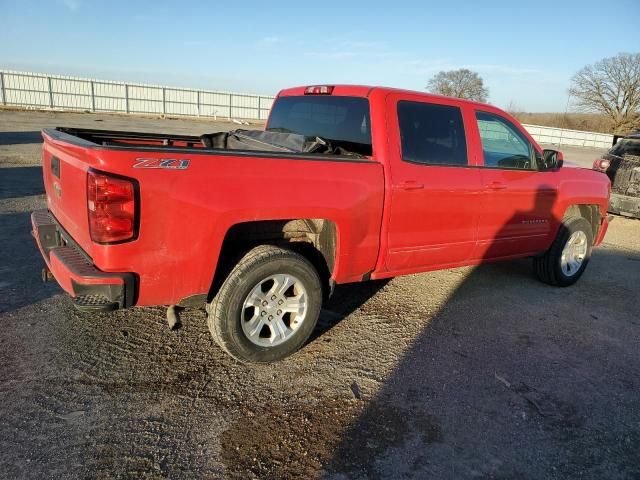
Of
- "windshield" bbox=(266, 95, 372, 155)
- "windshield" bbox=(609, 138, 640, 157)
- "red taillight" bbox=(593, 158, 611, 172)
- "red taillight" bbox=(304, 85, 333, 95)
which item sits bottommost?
"red taillight" bbox=(593, 158, 611, 172)

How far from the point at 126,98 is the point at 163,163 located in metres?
37.3

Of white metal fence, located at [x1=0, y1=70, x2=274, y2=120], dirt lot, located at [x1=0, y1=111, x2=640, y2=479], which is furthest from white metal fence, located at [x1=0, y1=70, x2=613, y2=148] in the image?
dirt lot, located at [x1=0, y1=111, x2=640, y2=479]

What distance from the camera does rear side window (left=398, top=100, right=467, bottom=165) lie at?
12.7 feet

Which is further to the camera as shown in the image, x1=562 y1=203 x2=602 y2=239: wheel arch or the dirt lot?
x1=562 y1=203 x2=602 y2=239: wheel arch

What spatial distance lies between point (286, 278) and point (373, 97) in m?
1.60

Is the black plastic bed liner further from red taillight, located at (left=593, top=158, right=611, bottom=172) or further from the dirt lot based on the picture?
red taillight, located at (left=593, top=158, right=611, bottom=172)

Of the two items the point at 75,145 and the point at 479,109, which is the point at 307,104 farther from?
the point at 75,145

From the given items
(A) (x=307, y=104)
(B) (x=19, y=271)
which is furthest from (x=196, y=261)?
(B) (x=19, y=271)

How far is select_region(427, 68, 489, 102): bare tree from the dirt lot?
5705cm

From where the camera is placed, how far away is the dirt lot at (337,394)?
2529 mm

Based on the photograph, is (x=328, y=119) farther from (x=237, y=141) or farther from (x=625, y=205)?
(x=625, y=205)

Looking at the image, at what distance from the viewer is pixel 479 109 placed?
4484 millimetres

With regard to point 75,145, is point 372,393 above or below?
below

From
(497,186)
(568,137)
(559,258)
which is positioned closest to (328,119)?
(497,186)
